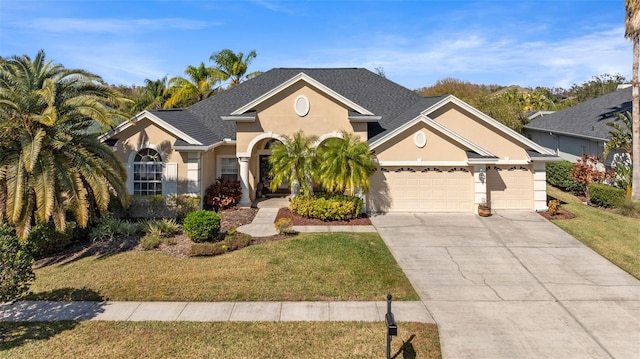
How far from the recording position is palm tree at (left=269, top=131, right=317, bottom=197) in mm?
17375

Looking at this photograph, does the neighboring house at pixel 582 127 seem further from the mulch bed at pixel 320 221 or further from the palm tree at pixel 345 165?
the mulch bed at pixel 320 221

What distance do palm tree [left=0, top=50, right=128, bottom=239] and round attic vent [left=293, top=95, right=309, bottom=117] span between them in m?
8.25

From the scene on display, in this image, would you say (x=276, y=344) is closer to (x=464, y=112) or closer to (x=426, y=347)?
(x=426, y=347)

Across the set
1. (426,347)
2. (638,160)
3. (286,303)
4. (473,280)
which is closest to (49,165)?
(286,303)

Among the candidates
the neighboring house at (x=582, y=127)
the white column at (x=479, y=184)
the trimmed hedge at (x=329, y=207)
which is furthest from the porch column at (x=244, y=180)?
the neighboring house at (x=582, y=127)

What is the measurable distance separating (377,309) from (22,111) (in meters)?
12.6

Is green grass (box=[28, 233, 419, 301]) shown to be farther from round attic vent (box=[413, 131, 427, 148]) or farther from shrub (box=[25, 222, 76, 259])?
round attic vent (box=[413, 131, 427, 148])

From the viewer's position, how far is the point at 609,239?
586 inches

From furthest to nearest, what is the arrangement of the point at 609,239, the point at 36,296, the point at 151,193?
the point at 151,193 < the point at 609,239 < the point at 36,296

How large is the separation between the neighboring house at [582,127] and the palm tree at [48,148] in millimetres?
25137

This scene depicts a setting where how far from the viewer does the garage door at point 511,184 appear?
757 inches

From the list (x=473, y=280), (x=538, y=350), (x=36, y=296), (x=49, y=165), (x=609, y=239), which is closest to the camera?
(x=538, y=350)

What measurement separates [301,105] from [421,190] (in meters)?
7.16

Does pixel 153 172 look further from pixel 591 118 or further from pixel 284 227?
pixel 591 118
